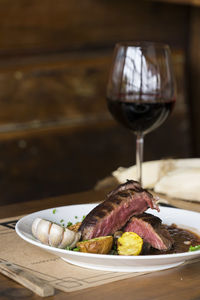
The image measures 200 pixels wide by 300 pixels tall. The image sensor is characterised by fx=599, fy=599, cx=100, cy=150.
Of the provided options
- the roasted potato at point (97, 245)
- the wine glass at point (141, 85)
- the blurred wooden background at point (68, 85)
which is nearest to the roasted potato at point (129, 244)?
the roasted potato at point (97, 245)

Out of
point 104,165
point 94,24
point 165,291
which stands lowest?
point 104,165

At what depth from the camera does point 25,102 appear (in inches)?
107

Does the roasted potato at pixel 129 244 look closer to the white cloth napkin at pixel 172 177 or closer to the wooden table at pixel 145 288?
the wooden table at pixel 145 288

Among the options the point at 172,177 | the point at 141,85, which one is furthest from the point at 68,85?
the point at 141,85

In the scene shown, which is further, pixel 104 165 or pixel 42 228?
pixel 104 165

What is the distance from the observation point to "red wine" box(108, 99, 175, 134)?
1269mm

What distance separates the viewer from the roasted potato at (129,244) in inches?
33.1

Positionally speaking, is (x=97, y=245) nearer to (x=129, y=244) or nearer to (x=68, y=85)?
(x=129, y=244)

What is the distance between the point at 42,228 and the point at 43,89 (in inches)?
77.8

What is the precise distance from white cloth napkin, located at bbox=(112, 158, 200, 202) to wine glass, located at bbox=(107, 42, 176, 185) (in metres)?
0.13

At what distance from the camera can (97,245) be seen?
32.9 inches

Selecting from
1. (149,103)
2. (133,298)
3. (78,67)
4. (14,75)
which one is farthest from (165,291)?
(78,67)

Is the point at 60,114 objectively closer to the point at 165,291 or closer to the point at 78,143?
the point at 78,143

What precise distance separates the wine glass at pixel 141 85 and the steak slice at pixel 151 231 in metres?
0.36
